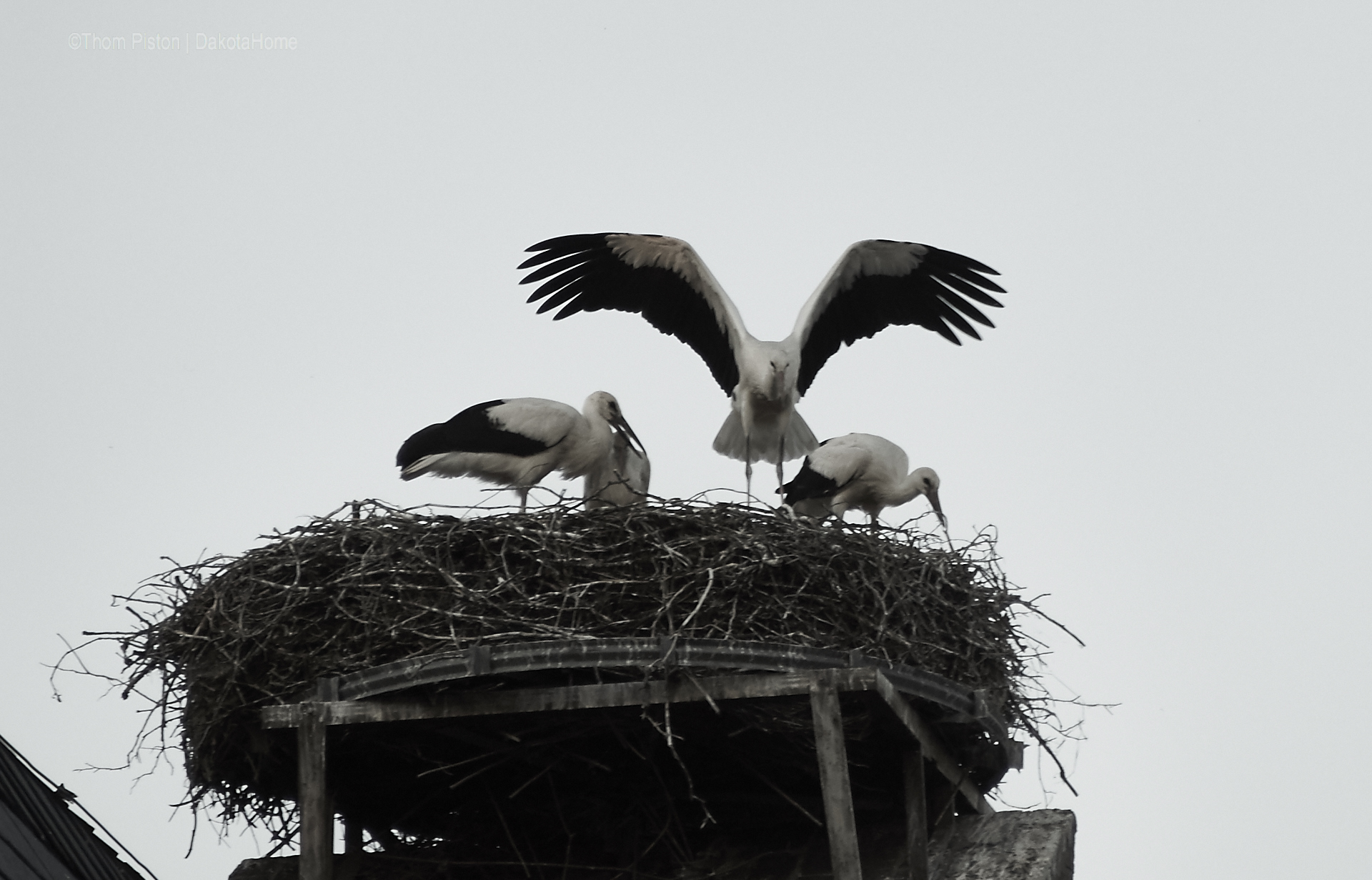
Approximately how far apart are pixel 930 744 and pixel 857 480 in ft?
8.90

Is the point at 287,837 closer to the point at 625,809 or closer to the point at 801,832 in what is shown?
the point at 625,809

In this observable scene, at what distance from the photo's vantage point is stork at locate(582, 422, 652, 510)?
787cm

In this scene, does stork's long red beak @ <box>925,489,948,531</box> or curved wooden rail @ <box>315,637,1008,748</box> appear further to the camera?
stork's long red beak @ <box>925,489,948,531</box>

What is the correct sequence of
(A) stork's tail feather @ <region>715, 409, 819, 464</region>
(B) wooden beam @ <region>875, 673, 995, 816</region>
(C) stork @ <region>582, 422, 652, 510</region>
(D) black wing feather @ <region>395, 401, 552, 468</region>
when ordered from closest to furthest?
(B) wooden beam @ <region>875, 673, 995, 816</region>
(D) black wing feather @ <region>395, 401, 552, 468</region>
(C) stork @ <region>582, 422, 652, 510</region>
(A) stork's tail feather @ <region>715, 409, 819, 464</region>

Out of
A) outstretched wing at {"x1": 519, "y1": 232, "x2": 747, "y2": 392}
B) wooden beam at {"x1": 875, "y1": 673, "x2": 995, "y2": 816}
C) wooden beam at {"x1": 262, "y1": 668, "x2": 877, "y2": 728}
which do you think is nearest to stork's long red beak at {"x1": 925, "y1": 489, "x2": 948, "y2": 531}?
outstretched wing at {"x1": 519, "y1": 232, "x2": 747, "y2": 392}

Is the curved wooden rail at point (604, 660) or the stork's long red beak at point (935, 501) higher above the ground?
the stork's long red beak at point (935, 501)

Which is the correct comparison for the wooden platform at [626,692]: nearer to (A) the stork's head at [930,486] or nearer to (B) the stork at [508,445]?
(B) the stork at [508,445]

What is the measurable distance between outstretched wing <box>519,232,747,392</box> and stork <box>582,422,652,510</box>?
620 mm

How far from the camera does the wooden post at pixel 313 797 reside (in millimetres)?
5000

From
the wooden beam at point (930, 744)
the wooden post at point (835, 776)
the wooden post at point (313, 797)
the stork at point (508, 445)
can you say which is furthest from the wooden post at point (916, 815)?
the stork at point (508, 445)

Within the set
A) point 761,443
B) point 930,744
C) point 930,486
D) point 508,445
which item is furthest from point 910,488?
point 930,744

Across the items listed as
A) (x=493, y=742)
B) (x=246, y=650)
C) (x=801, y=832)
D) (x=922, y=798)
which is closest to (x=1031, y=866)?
(x=922, y=798)

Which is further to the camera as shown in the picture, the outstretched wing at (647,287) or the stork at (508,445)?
the outstretched wing at (647,287)

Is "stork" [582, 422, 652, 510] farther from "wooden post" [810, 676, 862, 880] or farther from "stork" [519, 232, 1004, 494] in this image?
"wooden post" [810, 676, 862, 880]
